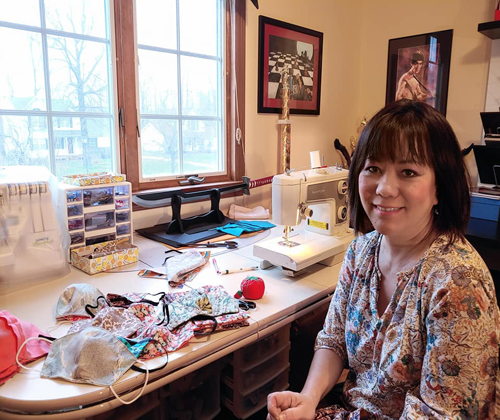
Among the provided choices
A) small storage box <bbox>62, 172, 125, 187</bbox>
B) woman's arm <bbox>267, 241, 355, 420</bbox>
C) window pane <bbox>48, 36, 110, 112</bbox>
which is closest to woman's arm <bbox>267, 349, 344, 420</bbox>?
woman's arm <bbox>267, 241, 355, 420</bbox>

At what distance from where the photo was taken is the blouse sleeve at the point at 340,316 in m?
1.06

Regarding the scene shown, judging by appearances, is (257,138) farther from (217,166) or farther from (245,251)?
(245,251)

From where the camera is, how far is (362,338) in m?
0.97

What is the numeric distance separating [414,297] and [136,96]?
5.32 ft

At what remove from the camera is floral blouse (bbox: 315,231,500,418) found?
2.50ft

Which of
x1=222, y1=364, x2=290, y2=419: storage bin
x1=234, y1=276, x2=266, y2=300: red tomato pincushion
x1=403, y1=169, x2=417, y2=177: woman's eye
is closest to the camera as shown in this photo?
x1=403, y1=169, x2=417, y2=177: woman's eye

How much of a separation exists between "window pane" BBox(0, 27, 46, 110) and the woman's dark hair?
1.46m

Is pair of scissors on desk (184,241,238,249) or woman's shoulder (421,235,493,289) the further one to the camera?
pair of scissors on desk (184,241,238,249)

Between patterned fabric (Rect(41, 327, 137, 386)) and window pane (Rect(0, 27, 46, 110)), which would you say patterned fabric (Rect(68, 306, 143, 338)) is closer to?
patterned fabric (Rect(41, 327, 137, 386))

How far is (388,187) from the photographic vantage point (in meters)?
0.87

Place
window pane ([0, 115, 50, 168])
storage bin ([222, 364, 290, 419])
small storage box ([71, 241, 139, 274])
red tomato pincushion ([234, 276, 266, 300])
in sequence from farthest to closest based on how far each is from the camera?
window pane ([0, 115, 50, 168]) < storage bin ([222, 364, 290, 419]) < small storage box ([71, 241, 139, 274]) < red tomato pincushion ([234, 276, 266, 300])

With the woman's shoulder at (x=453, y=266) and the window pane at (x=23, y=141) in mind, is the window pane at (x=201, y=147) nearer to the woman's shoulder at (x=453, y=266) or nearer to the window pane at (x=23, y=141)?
the window pane at (x=23, y=141)

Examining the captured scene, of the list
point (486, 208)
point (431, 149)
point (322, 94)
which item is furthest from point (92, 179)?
point (486, 208)

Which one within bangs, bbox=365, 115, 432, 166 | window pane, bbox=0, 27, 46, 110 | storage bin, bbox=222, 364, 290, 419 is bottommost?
storage bin, bbox=222, 364, 290, 419
